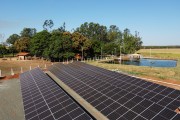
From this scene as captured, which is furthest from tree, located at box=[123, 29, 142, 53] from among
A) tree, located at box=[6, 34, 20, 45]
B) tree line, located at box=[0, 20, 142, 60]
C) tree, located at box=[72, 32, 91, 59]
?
tree, located at box=[6, 34, 20, 45]

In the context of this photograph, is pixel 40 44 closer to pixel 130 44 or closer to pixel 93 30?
pixel 130 44

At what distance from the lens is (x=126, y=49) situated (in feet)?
399

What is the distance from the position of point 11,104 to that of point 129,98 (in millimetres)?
14448

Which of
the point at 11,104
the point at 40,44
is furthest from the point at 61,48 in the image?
the point at 11,104

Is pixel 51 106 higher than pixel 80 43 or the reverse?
the reverse

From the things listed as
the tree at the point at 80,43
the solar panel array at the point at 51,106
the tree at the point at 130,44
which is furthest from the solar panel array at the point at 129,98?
the tree at the point at 130,44

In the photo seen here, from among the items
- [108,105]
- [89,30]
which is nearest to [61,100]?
[108,105]

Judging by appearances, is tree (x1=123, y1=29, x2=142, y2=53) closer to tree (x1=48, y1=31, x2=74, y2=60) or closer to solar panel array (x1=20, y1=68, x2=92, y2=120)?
tree (x1=48, y1=31, x2=74, y2=60)

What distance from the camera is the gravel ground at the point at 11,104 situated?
824 inches

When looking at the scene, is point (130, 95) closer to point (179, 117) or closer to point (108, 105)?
point (108, 105)

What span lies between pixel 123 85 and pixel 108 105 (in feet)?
17.6

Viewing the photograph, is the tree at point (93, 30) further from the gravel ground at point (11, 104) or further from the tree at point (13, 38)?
the gravel ground at point (11, 104)

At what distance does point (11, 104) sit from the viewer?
24.8m

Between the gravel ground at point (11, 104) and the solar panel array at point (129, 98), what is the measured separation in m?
6.28
